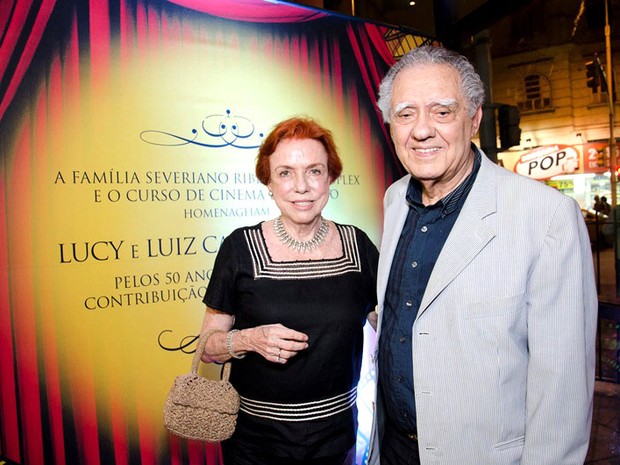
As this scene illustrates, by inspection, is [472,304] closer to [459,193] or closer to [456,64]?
[459,193]

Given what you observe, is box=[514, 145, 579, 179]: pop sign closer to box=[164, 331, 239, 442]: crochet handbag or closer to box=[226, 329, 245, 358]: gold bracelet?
box=[226, 329, 245, 358]: gold bracelet

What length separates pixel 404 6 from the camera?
5184 millimetres

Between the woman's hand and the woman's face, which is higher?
the woman's face

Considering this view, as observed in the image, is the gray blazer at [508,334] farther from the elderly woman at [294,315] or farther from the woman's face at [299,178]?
the woman's face at [299,178]

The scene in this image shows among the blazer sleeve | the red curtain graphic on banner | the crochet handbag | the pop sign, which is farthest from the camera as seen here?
the pop sign

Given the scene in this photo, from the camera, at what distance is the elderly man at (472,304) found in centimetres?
117

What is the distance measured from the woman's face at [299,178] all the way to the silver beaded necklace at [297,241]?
61mm

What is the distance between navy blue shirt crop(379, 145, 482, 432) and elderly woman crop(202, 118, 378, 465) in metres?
0.29

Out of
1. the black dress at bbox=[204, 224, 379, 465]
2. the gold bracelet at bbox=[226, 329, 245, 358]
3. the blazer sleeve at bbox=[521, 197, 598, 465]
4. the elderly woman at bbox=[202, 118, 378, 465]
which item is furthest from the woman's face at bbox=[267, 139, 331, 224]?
the blazer sleeve at bbox=[521, 197, 598, 465]

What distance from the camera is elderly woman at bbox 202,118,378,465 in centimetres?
177

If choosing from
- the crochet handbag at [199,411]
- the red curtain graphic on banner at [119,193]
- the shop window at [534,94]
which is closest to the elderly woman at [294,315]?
the crochet handbag at [199,411]

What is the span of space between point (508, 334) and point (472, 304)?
0.39 feet

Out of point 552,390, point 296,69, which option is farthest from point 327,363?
point 296,69

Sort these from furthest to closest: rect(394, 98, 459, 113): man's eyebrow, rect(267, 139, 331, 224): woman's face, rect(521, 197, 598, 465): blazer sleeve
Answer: rect(267, 139, 331, 224): woman's face < rect(394, 98, 459, 113): man's eyebrow < rect(521, 197, 598, 465): blazer sleeve
